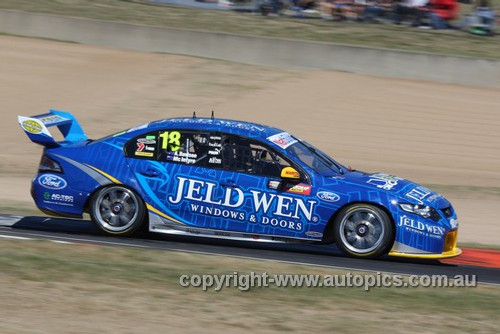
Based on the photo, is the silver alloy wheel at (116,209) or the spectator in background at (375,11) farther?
the spectator in background at (375,11)

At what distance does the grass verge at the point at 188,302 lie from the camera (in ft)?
23.4

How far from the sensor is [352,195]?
9.60 meters

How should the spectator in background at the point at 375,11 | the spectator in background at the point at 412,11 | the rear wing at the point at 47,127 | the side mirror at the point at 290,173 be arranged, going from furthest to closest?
1. the spectator in background at the point at 375,11
2. the spectator in background at the point at 412,11
3. the rear wing at the point at 47,127
4. the side mirror at the point at 290,173

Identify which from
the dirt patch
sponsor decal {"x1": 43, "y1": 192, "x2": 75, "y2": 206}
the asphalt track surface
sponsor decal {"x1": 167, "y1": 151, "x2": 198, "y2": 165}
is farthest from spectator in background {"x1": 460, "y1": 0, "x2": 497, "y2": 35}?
sponsor decal {"x1": 43, "y1": 192, "x2": 75, "y2": 206}

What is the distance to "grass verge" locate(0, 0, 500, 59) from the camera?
2456 cm

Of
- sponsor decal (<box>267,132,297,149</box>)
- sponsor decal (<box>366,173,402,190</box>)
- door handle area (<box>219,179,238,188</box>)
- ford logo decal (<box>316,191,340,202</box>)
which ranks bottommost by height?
ford logo decal (<box>316,191,340,202</box>)

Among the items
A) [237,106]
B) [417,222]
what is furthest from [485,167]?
[417,222]

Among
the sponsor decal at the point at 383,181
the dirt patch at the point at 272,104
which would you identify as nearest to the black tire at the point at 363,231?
the sponsor decal at the point at 383,181

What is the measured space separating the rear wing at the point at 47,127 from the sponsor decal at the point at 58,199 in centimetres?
59

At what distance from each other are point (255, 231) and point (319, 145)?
932 centimetres

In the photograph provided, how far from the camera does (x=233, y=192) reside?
9797 millimetres

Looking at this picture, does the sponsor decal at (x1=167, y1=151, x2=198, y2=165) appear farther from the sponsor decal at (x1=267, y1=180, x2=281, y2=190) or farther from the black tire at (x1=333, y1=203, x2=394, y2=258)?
the black tire at (x1=333, y1=203, x2=394, y2=258)

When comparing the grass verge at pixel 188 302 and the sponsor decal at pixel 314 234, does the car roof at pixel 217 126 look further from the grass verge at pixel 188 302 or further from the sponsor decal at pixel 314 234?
the grass verge at pixel 188 302

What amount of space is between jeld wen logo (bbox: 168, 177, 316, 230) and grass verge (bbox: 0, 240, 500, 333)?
621 millimetres
